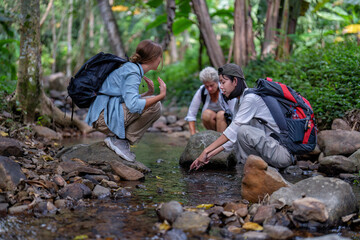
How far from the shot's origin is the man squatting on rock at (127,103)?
14.7 feet

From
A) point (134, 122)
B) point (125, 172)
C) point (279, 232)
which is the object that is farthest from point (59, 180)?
point (279, 232)

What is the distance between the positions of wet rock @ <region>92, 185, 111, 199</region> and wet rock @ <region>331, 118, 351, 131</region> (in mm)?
3989

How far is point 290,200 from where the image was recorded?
3.16 m

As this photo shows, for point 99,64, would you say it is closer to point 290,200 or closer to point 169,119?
point 290,200

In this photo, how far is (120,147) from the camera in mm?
4871

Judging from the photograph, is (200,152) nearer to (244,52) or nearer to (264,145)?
(264,145)

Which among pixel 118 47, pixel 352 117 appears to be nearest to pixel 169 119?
pixel 118 47

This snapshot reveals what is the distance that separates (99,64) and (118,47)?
648cm

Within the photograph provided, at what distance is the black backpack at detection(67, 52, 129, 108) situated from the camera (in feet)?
14.8

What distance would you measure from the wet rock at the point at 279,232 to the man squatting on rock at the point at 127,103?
223cm

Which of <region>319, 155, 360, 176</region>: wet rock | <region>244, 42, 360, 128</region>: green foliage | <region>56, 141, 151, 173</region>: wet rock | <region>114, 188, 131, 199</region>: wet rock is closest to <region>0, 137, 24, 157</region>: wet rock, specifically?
<region>56, 141, 151, 173</region>: wet rock

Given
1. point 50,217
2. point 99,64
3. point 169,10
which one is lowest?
point 50,217

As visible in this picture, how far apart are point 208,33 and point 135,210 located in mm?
8111

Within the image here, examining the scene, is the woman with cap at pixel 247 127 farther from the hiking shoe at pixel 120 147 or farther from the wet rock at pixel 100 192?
the wet rock at pixel 100 192
